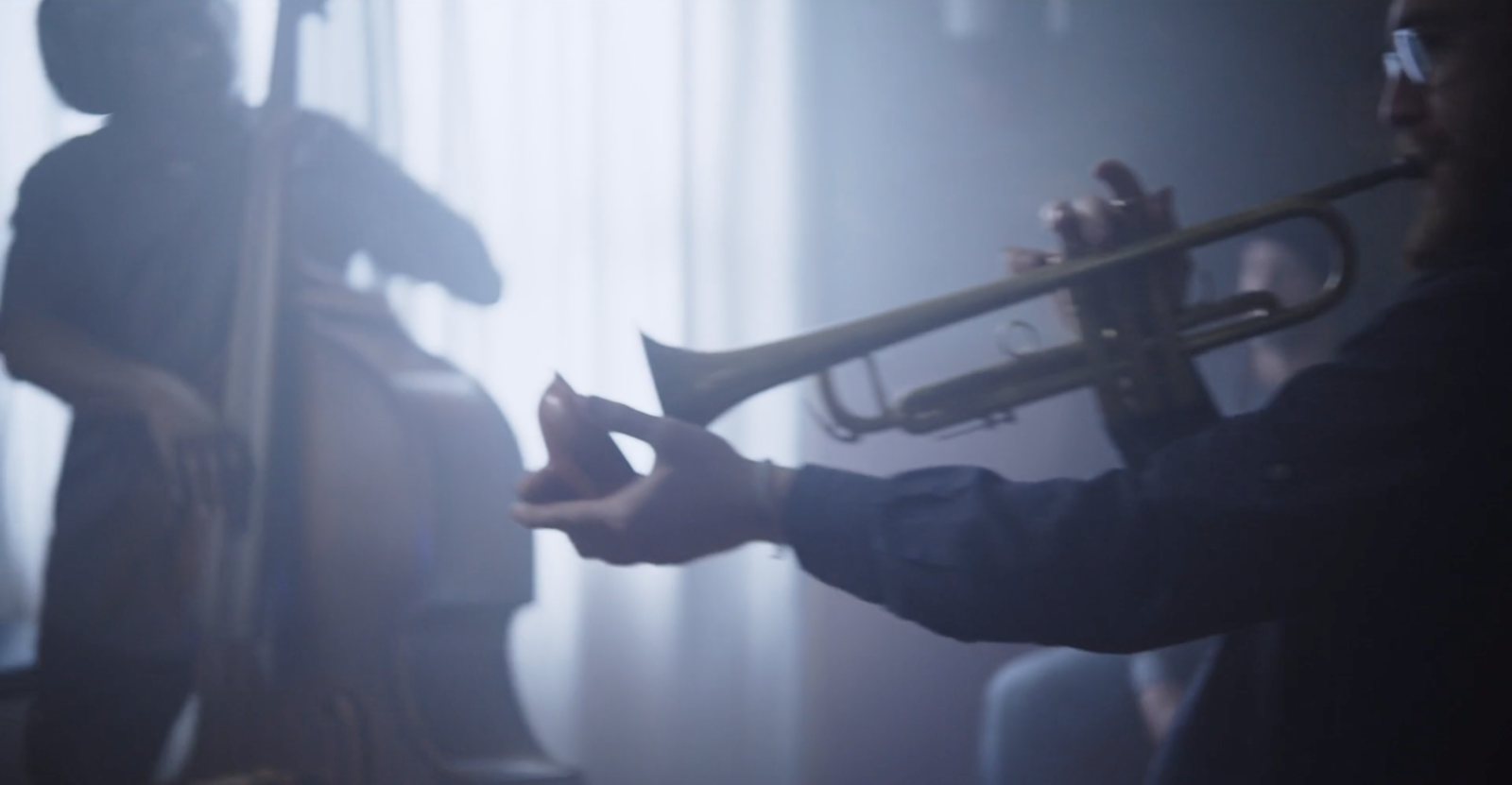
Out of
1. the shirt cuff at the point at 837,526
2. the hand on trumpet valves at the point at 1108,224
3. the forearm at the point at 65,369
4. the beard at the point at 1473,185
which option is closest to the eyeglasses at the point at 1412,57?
the beard at the point at 1473,185

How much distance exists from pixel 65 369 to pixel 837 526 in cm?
101

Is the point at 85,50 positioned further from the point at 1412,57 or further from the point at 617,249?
the point at 1412,57

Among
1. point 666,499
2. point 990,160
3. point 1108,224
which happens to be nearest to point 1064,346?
point 1108,224

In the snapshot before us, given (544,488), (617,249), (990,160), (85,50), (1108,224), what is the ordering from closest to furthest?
(544,488) < (1108,224) < (85,50) < (617,249) < (990,160)

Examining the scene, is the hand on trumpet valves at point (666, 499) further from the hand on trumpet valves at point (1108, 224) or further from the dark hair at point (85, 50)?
the dark hair at point (85, 50)

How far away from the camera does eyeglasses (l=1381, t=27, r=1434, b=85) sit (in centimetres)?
82

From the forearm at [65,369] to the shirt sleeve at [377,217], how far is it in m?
0.26

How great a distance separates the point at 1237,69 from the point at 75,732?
67.2 inches

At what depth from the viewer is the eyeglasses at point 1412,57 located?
32.5 inches

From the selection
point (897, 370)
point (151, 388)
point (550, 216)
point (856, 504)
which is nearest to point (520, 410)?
point (550, 216)

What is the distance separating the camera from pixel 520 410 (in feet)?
4.44

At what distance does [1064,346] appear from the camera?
0.98 meters

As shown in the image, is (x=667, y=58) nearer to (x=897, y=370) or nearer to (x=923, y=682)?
(x=897, y=370)

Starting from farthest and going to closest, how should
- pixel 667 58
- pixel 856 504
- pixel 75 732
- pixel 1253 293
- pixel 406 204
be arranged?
pixel 667 58
pixel 406 204
pixel 75 732
pixel 1253 293
pixel 856 504
